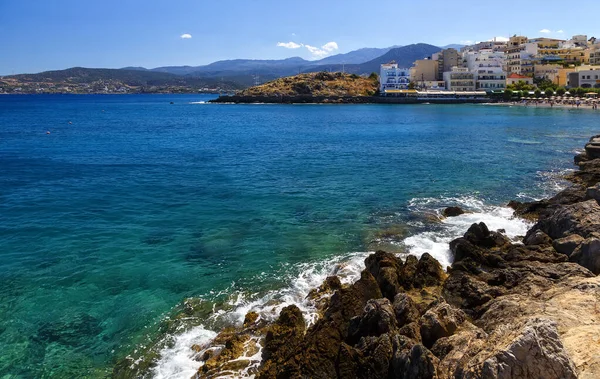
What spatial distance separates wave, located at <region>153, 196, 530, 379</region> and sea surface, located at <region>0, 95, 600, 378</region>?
68 mm

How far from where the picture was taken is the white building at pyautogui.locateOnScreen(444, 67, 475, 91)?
137m

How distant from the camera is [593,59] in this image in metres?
132

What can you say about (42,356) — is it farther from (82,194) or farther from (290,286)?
(82,194)

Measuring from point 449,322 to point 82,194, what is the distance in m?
24.9

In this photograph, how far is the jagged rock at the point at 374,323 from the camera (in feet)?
34.9

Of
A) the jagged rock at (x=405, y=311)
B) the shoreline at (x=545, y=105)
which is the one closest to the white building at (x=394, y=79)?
the shoreline at (x=545, y=105)

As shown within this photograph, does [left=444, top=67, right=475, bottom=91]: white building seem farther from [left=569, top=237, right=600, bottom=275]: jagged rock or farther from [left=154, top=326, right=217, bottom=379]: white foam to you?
[left=154, top=326, right=217, bottom=379]: white foam

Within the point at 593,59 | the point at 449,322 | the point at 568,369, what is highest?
the point at 593,59

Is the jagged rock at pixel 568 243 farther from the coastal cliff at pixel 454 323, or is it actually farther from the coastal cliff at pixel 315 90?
the coastal cliff at pixel 315 90

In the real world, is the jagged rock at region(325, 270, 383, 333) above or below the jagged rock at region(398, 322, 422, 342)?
below

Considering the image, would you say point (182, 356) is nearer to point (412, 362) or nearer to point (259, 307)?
point (259, 307)

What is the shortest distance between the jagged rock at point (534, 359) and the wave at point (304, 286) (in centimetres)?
611

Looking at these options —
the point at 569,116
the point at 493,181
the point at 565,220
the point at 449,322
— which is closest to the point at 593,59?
the point at 569,116

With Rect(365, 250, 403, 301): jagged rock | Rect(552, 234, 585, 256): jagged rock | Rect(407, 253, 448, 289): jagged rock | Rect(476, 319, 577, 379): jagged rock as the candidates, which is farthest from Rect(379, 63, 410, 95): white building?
Rect(476, 319, 577, 379): jagged rock
